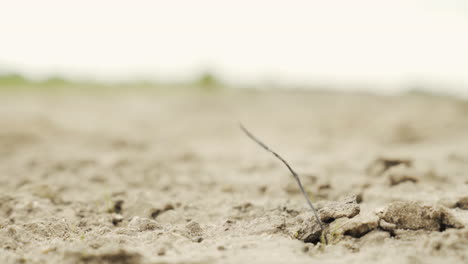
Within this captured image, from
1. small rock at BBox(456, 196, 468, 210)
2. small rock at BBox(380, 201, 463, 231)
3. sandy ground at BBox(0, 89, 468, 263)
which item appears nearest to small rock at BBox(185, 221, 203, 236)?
sandy ground at BBox(0, 89, 468, 263)

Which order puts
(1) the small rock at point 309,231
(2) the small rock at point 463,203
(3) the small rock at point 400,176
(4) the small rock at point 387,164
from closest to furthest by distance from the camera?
(1) the small rock at point 309,231 → (2) the small rock at point 463,203 → (3) the small rock at point 400,176 → (4) the small rock at point 387,164

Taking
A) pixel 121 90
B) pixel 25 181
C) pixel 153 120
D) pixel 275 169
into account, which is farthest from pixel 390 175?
pixel 121 90

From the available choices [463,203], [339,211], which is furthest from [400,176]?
[339,211]

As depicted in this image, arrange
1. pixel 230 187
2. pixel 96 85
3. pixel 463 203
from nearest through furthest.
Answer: pixel 463 203
pixel 230 187
pixel 96 85

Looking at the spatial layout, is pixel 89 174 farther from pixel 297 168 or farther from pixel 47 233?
pixel 297 168

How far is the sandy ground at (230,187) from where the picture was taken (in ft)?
4.32

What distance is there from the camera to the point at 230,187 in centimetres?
232

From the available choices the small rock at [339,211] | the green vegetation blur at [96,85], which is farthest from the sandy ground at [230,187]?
the green vegetation blur at [96,85]

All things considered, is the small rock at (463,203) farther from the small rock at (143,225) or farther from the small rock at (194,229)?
the small rock at (143,225)

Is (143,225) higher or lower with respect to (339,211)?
lower

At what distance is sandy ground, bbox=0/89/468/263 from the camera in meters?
1.32

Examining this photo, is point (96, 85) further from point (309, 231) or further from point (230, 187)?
point (309, 231)

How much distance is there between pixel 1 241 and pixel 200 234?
0.67m

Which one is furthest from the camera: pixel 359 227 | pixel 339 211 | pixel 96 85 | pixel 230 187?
pixel 96 85
